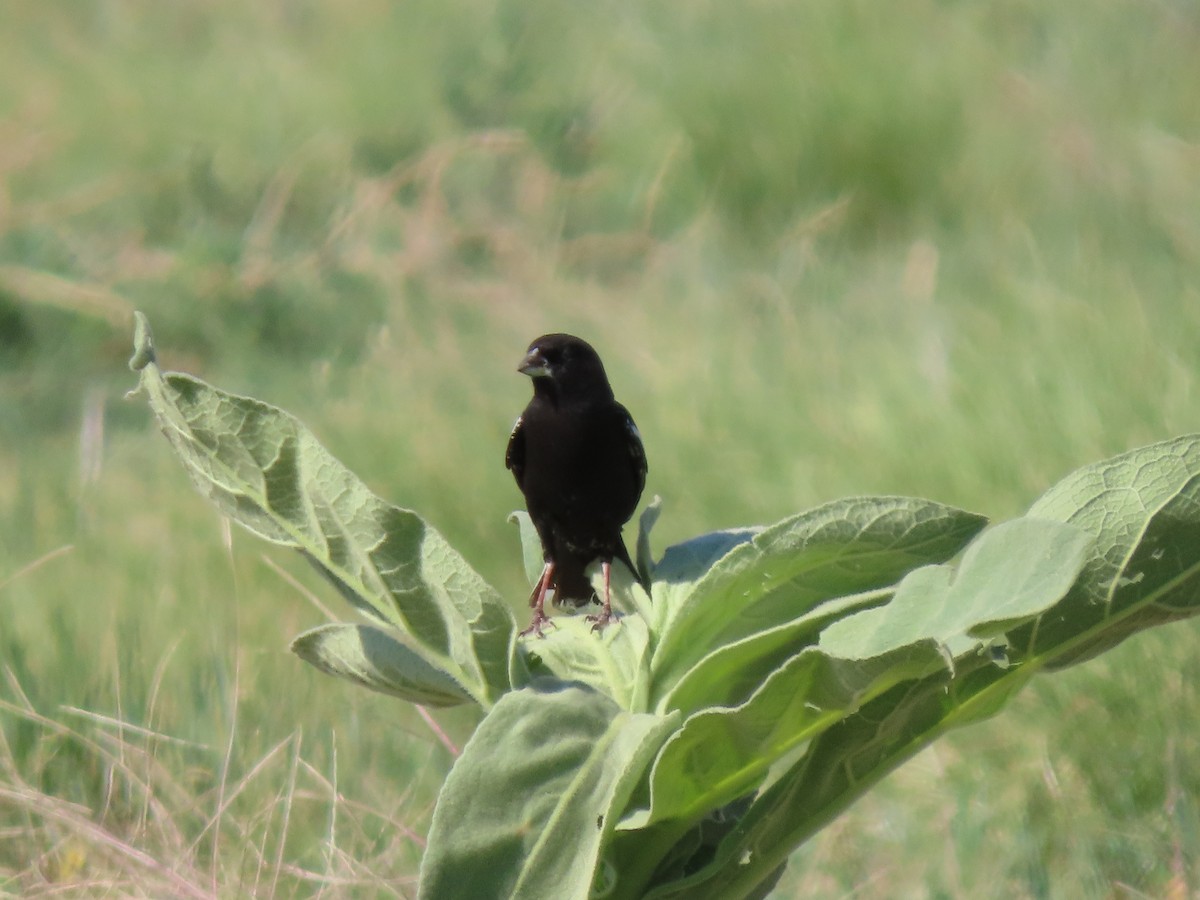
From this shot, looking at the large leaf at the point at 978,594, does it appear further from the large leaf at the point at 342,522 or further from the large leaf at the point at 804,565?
the large leaf at the point at 342,522

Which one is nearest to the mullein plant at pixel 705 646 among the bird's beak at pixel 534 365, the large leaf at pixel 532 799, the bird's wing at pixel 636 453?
the large leaf at pixel 532 799

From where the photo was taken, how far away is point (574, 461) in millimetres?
2322

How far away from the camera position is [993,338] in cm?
441

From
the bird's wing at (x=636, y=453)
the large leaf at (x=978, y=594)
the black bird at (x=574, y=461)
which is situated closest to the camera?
the large leaf at (x=978, y=594)

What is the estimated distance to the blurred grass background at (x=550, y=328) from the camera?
2721 millimetres

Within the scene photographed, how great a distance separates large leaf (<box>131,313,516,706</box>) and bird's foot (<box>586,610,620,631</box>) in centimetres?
13

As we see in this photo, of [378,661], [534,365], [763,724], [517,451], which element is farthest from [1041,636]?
[517,451]

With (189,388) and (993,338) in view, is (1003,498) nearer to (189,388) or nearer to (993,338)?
(993,338)

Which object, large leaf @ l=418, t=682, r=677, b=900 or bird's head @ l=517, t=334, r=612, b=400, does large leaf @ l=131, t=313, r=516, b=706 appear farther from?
bird's head @ l=517, t=334, r=612, b=400

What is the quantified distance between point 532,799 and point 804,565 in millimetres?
279

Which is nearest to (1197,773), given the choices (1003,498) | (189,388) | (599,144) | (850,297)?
(1003,498)

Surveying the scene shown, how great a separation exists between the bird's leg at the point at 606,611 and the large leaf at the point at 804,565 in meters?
0.08

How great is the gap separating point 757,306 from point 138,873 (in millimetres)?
4182

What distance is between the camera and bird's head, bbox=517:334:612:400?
7.79 ft
